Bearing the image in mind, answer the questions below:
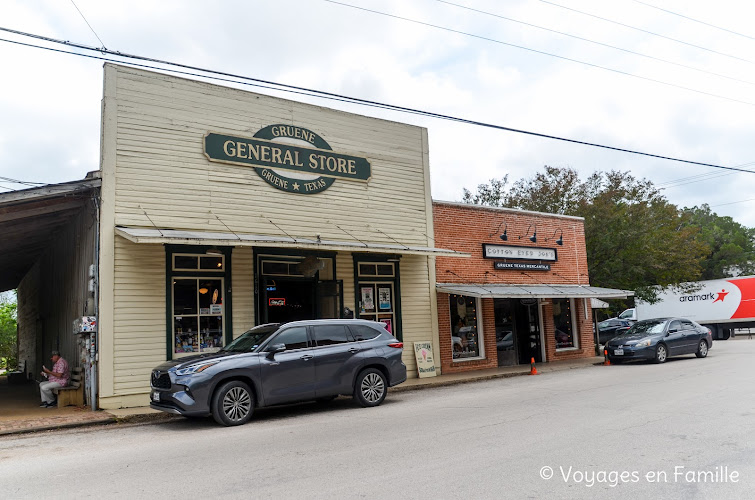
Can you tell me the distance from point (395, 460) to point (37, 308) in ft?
67.9

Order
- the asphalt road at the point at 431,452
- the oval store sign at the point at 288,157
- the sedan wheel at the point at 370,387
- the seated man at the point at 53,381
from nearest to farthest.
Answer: the asphalt road at the point at 431,452 → the sedan wheel at the point at 370,387 → the seated man at the point at 53,381 → the oval store sign at the point at 288,157

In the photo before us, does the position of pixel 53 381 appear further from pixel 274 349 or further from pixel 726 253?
pixel 726 253

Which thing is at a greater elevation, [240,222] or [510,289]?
[240,222]

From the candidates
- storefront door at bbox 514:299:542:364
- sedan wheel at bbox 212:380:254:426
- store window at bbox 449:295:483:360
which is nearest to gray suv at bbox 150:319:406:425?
sedan wheel at bbox 212:380:254:426

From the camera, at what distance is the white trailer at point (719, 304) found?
3148cm

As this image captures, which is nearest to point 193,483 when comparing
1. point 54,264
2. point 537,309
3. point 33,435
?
point 33,435

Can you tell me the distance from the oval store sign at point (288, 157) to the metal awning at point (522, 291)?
4454 millimetres

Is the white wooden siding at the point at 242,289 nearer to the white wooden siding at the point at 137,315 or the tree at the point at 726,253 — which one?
the white wooden siding at the point at 137,315

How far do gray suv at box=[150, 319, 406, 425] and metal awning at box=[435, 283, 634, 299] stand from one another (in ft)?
18.0

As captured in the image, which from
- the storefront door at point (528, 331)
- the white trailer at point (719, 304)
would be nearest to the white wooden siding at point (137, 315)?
the storefront door at point (528, 331)

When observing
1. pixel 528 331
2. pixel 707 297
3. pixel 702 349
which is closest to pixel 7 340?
pixel 528 331

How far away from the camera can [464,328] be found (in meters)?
18.3

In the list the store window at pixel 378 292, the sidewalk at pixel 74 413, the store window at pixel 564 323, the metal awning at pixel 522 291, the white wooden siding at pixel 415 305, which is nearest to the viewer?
the sidewalk at pixel 74 413

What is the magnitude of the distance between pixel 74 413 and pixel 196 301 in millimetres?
3344
